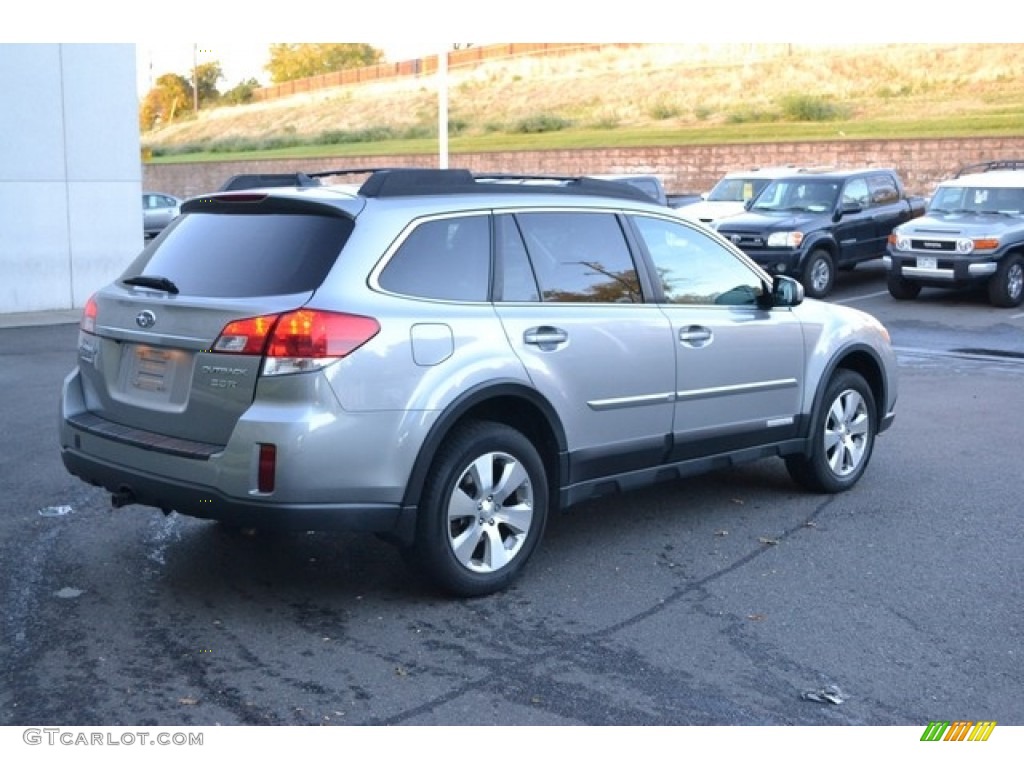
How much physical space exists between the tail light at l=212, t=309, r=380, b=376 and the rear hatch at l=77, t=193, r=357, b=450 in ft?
0.13

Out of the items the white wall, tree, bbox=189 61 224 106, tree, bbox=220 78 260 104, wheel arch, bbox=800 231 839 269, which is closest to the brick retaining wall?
wheel arch, bbox=800 231 839 269

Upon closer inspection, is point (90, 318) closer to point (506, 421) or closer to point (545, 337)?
point (506, 421)

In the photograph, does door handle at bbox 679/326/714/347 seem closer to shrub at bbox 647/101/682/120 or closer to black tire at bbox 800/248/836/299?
black tire at bbox 800/248/836/299

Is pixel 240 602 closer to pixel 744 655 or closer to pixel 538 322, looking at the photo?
pixel 538 322

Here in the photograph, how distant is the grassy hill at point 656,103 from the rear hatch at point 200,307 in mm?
28864

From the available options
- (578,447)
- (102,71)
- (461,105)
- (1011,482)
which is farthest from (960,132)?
(461,105)

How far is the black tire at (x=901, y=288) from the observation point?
62.1ft

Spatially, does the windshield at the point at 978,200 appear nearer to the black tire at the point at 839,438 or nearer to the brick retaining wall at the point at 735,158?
the brick retaining wall at the point at 735,158

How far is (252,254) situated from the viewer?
544 cm

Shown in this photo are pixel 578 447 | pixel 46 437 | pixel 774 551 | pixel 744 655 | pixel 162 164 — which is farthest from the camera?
pixel 162 164

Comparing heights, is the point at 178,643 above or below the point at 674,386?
below

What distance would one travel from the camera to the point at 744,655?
4980 mm

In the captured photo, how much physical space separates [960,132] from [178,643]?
31.4 m

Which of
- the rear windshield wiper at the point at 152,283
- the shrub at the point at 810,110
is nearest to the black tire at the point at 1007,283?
the rear windshield wiper at the point at 152,283
